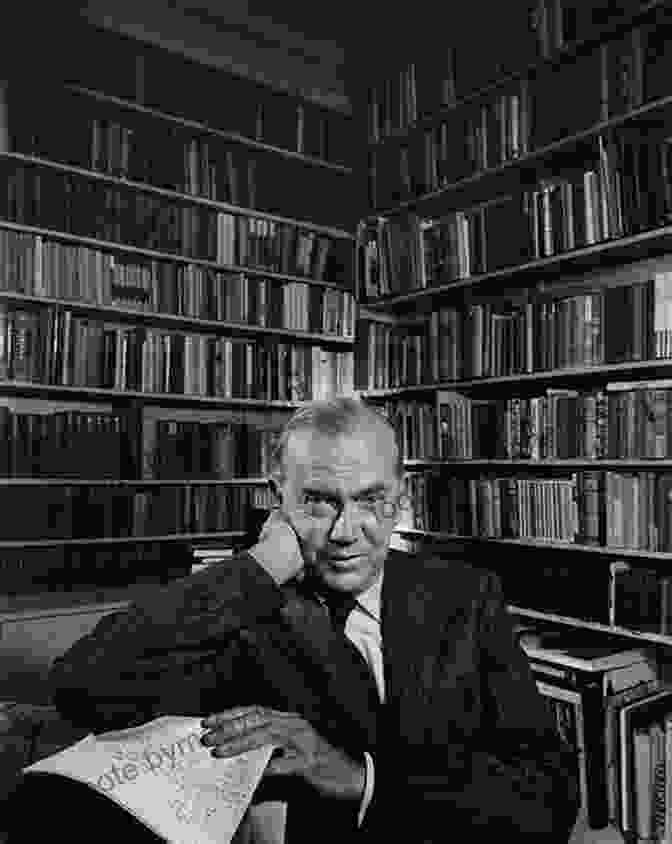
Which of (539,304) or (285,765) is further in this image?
(539,304)

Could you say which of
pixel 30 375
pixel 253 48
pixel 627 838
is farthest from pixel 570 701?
pixel 253 48

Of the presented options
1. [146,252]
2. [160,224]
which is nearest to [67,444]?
[146,252]

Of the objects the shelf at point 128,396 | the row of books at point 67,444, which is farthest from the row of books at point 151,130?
the row of books at point 67,444

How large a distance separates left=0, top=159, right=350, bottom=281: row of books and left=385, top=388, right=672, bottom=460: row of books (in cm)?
106

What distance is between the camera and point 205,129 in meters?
3.63

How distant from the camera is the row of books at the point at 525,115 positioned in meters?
2.45

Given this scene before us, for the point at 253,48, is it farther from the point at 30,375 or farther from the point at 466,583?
the point at 466,583

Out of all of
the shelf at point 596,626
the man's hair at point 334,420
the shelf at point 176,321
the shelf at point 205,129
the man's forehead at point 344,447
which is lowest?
the shelf at point 596,626

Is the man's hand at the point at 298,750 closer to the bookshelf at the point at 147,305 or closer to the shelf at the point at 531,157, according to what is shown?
the bookshelf at the point at 147,305

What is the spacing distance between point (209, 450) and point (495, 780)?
278 cm

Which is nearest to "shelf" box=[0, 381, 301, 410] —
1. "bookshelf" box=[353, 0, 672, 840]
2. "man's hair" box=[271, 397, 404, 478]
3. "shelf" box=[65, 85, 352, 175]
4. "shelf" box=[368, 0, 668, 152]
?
"bookshelf" box=[353, 0, 672, 840]

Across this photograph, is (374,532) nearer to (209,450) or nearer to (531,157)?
(531,157)

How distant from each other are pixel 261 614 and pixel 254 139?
3.30 metres

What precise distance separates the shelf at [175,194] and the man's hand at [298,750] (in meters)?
2.87
